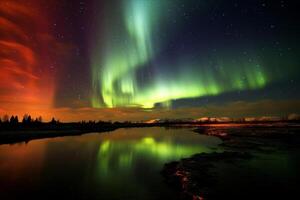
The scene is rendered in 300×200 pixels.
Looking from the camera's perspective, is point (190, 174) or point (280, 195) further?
point (190, 174)

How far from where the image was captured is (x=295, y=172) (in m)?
19.5

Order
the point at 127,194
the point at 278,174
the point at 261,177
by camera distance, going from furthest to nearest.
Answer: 1. the point at 278,174
2. the point at 261,177
3. the point at 127,194

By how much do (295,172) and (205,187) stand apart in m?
10.6

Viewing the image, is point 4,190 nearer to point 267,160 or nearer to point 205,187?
point 205,187

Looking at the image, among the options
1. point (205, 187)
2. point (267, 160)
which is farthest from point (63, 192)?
point (267, 160)

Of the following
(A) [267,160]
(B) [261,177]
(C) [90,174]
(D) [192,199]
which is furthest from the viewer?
(A) [267,160]

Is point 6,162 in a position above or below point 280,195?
above

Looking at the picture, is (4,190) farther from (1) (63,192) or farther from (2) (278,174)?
(2) (278,174)

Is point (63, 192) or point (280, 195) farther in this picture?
point (63, 192)

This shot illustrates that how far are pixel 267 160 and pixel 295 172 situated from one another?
226 inches

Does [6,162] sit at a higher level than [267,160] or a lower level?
higher

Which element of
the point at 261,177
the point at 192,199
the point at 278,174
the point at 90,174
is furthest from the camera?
the point at 90,174

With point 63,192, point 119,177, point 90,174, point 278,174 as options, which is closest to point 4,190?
point 63,192

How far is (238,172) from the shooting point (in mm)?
19234
